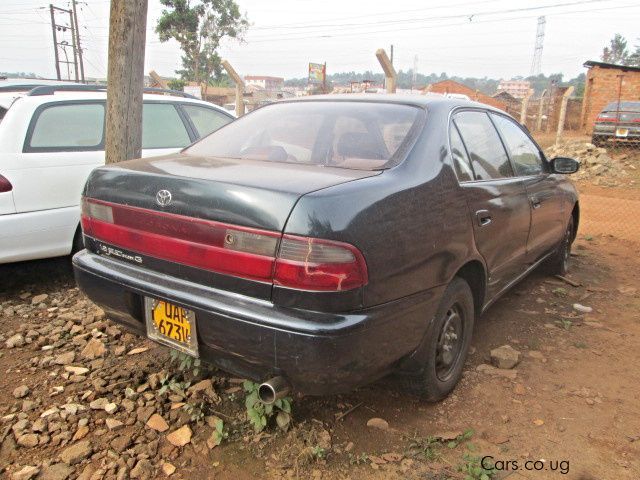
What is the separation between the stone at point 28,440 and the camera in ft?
7.28

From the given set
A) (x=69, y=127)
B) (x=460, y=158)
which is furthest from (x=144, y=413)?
(x=69, y=127)

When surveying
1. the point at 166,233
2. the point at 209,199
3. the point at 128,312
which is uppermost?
the point at 209,199

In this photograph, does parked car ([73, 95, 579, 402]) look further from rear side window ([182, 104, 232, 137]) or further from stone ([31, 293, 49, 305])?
rear side window ([182, 104, 232, 137])

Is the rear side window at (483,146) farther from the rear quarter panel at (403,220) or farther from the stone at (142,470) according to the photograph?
the stone at (142,470)

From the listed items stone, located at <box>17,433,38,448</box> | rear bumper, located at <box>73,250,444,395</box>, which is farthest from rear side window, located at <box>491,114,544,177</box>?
stone, located at <box>17,433,38,448</box>

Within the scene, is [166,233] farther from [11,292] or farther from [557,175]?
[557,175]

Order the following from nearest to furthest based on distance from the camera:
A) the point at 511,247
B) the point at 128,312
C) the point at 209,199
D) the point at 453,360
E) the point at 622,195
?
the point at 209,199
the point at 128,312
the point at 453,360
the point at 511,247
the point at 622,195

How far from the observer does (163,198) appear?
2.09 m

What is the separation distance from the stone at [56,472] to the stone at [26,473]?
26 millimetres

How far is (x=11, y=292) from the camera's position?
395 centimetres

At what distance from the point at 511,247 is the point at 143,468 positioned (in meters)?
2.33

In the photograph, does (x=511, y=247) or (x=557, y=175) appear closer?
(x=511, y=247)

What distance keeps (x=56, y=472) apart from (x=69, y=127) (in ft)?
9.31

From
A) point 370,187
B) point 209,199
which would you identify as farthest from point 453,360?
point 209,199
